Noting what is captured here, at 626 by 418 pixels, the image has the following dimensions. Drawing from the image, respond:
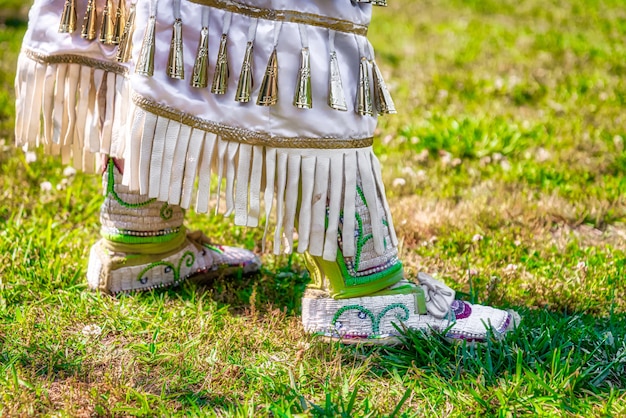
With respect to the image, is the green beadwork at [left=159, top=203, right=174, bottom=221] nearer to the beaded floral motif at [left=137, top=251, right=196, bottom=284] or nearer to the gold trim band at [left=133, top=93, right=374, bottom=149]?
the beaded floral motif at [left=137, top=251, right=196, bottom=284]

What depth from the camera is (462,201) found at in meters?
3.03

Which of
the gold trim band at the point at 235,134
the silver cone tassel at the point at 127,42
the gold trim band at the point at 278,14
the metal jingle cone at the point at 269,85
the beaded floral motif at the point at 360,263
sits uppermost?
the gold trim band at the point at 278,14

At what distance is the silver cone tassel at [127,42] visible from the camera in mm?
1773

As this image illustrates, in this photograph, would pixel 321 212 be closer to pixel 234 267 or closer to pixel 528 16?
pixel 234 267

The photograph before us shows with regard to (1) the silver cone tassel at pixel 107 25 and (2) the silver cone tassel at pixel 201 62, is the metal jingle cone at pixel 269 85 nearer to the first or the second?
(2) the silver cone tassel at pixel 201 62

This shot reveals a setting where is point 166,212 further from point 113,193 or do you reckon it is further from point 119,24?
point 119,24

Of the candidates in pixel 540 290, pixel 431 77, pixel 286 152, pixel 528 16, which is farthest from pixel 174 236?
pixel 528 16

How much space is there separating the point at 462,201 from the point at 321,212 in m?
1.42

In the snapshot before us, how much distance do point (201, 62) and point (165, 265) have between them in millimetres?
816

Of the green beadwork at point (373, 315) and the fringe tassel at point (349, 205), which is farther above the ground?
the fringe tassel at point (349, 205)

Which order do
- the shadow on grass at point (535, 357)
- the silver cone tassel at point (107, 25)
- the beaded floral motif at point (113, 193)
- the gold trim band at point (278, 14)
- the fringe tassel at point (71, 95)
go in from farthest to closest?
Answer: the beaded floral motif at point (113, 193), the fringe tassel at point (71, 95), the silver cone tassel at point (107, 25), the shadow on grass at point (535, 357), the gold trim band at point (278, 14)

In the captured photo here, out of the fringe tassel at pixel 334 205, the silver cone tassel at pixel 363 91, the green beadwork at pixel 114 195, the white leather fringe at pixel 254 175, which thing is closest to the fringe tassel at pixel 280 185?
the white leather fringe at pixel 254 175

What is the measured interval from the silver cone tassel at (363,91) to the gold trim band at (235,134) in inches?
3.6

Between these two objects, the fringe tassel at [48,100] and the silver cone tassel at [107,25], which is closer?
the silver cone tassel at [107,25]
